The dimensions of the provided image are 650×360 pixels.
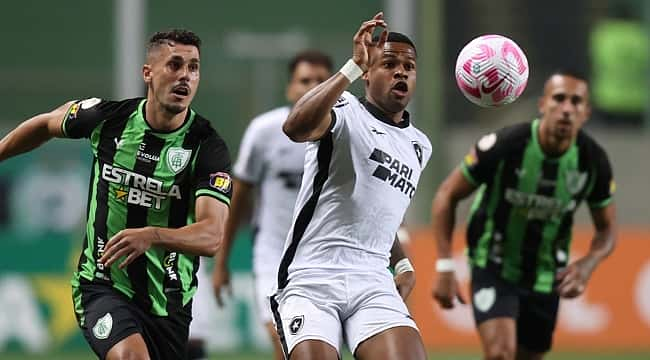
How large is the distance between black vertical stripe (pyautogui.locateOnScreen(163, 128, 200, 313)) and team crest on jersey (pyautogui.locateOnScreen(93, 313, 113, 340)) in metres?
0.40

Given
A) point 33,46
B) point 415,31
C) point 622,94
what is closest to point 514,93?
point 415,31

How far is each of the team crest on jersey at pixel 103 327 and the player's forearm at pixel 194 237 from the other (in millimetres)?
561

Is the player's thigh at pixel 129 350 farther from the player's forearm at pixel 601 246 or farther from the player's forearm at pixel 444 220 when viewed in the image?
the player's forearm at pixel 601 246

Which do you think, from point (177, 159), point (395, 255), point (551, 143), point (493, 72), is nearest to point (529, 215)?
point (551, 143)

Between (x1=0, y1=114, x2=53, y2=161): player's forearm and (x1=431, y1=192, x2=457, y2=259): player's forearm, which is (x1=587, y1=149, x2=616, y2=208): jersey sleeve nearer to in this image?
(x1=431, y1=192, x2=457, y2=259): player's forearm

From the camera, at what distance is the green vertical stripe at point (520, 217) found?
955 cm

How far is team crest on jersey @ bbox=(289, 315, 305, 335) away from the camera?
7070 mm

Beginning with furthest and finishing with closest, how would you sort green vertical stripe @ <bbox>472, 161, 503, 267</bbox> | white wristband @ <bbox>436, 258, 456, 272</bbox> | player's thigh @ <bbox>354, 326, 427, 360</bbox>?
green vertical stripe @ <bbox>472, 161, 503, 267</bbox>
white wristband @ <bbox>436, 258, 456, 272</bbox>
player's thigh @ <bbox>354, 326, 427, 360</bbox>

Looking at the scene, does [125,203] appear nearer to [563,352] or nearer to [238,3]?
[563,352]

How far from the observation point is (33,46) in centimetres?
1850

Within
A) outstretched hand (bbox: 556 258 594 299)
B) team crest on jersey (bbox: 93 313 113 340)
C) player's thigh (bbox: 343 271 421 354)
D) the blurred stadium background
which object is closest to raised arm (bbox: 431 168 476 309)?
outstretched hand (bbox: 556 258 594 299)

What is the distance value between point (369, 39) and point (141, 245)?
139 cm

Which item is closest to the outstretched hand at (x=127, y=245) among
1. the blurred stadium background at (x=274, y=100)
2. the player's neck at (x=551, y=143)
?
the player's neck at (x=551, y=143)

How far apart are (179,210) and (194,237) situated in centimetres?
47
